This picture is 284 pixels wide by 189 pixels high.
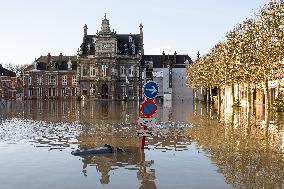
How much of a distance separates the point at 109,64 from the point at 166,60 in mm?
19733

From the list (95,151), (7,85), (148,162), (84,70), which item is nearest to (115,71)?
(84,70)

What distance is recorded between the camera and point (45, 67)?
118688 mm

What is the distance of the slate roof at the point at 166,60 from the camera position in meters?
116

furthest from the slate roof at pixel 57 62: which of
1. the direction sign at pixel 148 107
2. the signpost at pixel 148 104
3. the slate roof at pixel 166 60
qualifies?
the direction sign at pixel 148 107

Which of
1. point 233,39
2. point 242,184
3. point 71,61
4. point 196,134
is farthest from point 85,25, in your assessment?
point 242,184

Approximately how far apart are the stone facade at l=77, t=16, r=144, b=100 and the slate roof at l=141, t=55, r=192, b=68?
9361 mm

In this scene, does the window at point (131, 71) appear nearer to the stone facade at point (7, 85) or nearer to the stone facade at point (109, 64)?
the stone facade at point (109, 64)

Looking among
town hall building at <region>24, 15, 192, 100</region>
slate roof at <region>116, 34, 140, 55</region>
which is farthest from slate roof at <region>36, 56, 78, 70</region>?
slate roof at <region>116, 34, 140, 55</region>

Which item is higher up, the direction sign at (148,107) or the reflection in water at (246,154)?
the direction sign at (148,107)

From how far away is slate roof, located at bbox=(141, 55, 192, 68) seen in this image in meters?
116

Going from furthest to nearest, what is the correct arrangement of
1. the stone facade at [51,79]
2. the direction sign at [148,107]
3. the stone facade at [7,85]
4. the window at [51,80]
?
the stone facade at [7,85], the window at [51,80], the stone facade at [51,79], the direction sign at [148,107]

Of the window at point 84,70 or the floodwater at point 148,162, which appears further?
the window at point 84,70

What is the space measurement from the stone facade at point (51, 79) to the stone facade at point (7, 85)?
1567 cm

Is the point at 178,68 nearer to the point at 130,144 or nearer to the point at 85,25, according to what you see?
the point at 85,25
